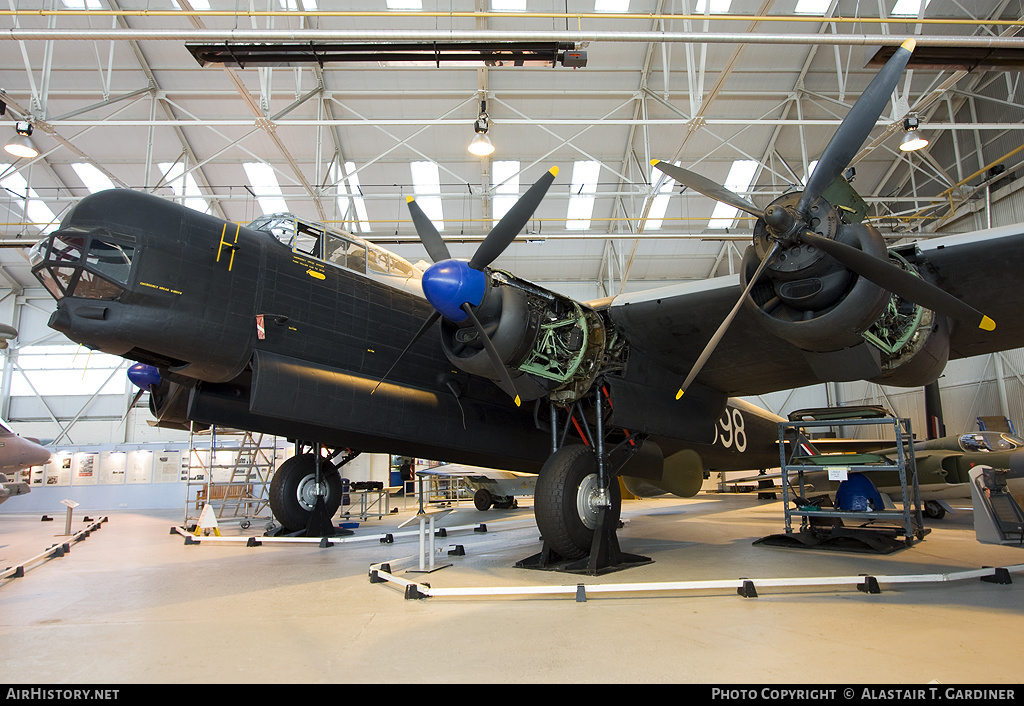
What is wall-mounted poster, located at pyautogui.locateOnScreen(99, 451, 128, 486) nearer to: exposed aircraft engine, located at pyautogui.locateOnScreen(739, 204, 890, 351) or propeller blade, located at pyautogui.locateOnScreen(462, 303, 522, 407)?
propeller blade, located at pyautogui.locateOnScreen(462, 303, 522, 407)

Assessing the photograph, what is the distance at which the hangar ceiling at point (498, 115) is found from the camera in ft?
54.7

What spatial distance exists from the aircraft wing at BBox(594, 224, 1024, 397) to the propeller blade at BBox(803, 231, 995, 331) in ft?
3.78

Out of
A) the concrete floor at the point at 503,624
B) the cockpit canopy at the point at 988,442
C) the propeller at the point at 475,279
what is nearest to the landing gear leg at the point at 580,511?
the concrete floor at the point at 503,624

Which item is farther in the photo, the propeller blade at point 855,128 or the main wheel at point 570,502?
the main wheel at point 570,502

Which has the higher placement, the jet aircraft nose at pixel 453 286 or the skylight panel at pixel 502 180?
the skylight panel at pixel 502 180

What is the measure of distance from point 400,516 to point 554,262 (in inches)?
553

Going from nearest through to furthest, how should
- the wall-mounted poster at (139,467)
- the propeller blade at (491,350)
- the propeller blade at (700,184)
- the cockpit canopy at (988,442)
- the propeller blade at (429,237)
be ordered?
the propeller blade at (700,184), the propeller blade at (491,350), the propeller blade at (429,237), the cockpit canopy at (988,442), the wall-mounted poster at (139,467)

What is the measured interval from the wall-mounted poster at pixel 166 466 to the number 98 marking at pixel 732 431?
22553 mm

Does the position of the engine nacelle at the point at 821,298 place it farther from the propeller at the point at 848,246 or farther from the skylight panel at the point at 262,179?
the skylight panel at the point at 262,179

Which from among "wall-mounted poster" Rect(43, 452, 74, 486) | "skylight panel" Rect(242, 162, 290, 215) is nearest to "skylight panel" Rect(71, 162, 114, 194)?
"skylight panel" Rect(242, 162, 290, 215)

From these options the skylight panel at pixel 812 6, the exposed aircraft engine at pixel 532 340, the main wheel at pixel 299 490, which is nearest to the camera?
the exposed aircraft engine at pixel 532 340

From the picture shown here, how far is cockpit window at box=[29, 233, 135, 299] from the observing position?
6031 millimetres

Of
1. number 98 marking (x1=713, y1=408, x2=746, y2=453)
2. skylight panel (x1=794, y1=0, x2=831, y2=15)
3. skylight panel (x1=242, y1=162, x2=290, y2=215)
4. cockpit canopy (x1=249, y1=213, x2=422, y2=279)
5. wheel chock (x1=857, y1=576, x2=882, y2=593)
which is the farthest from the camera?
skylight panel (x1=242, y1=162, x2=290, y2=215)

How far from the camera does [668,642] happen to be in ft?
13.0
